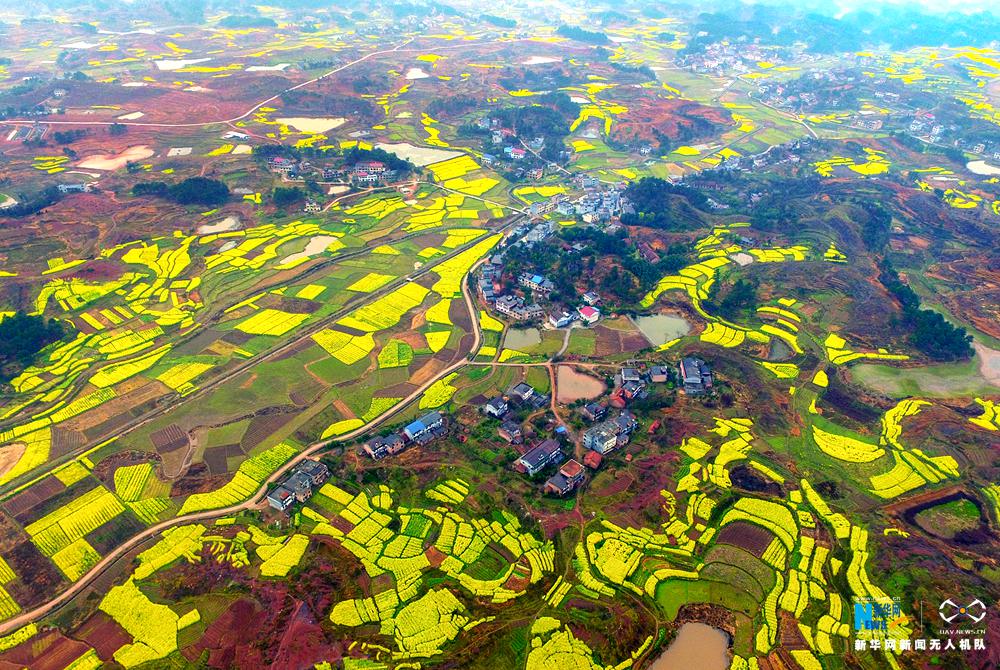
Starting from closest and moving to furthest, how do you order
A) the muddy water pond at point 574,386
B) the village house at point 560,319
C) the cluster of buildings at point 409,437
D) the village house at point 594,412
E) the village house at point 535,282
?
the cluster of buildings at point 409,437 < the village house at point 594,412 < the muddy water pond at point 574,386 < the village house at point 560,319 < the village house at point 535,282

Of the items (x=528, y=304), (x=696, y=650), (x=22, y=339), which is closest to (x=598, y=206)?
(x=528, y=304)

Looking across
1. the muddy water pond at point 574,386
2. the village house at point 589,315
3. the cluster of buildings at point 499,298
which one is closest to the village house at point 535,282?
the cluster of buildings at point 499,298

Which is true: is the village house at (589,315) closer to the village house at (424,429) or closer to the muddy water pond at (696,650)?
the village house at (424,429)

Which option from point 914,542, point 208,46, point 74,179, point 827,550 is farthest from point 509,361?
point 208,46

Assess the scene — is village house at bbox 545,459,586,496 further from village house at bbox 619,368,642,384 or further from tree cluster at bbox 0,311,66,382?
tree cluster at bbox 0,311,66,382

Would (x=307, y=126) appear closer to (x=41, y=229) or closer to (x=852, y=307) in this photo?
(x=41, y=229)

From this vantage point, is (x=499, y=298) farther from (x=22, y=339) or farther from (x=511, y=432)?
(x=22, y=339)

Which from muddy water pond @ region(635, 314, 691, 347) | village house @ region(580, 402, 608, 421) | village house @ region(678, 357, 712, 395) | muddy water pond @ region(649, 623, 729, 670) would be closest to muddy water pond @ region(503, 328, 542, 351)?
muddy water pond @ region(635, 314, 691, 347)

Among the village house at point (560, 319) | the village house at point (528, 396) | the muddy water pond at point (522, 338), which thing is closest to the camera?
the village house at point (528, 396)
